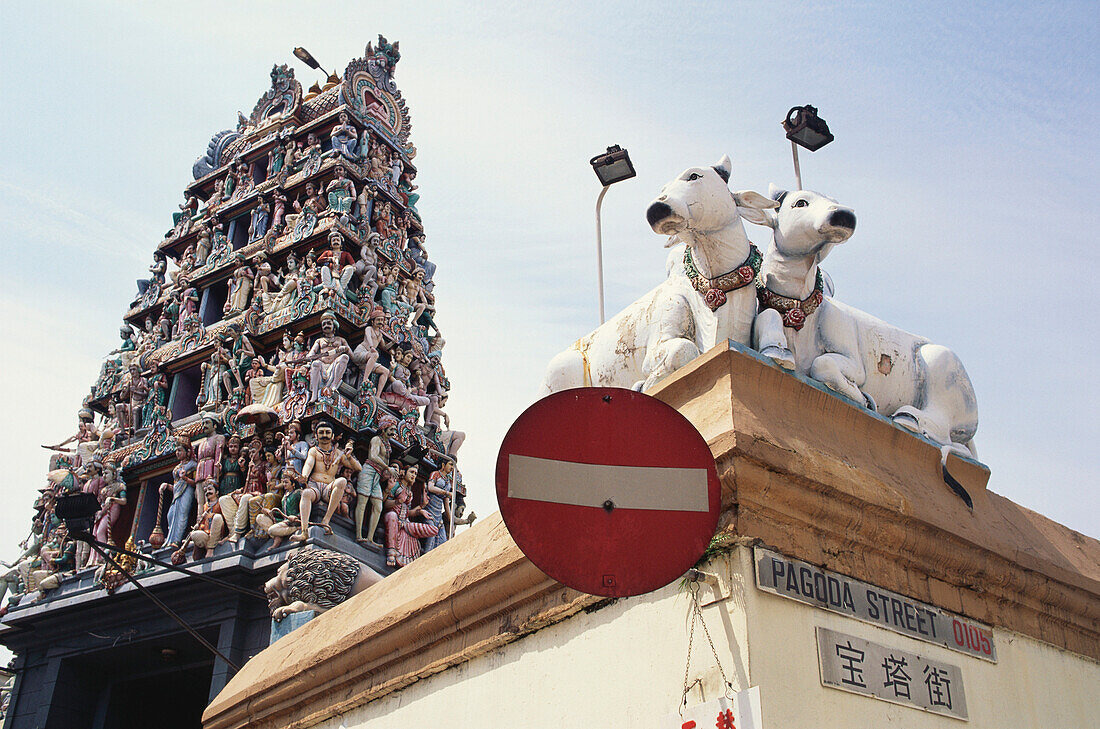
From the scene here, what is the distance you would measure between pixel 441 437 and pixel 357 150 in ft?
25.9

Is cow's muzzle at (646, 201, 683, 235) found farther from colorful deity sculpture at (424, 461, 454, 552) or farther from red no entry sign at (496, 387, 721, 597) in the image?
colorful deity sculpture at (424, 461, 454, 552)

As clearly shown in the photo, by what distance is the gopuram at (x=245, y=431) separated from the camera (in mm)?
16859

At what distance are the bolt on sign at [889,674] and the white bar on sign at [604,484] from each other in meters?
0.82

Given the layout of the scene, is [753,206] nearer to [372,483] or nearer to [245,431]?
[372,483]

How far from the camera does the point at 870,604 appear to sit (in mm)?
4184

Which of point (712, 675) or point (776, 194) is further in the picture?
point (776, 194)

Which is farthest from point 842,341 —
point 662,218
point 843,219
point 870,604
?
point 870,604

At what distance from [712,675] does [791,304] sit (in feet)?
8.58

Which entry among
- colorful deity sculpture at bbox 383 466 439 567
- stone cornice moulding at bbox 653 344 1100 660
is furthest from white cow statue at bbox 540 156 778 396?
colorful deity sculpture at bbox 383 466 439 567

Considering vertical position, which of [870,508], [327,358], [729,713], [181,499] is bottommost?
[729,713]

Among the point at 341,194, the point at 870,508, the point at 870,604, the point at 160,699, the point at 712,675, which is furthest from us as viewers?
the point at 341,194

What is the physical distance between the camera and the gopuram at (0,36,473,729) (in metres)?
16.9

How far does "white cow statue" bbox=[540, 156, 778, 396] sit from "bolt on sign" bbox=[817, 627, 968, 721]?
1832mm

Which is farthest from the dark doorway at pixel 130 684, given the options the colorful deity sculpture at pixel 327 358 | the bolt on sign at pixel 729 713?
the bolt on sign at pixel 729 713
